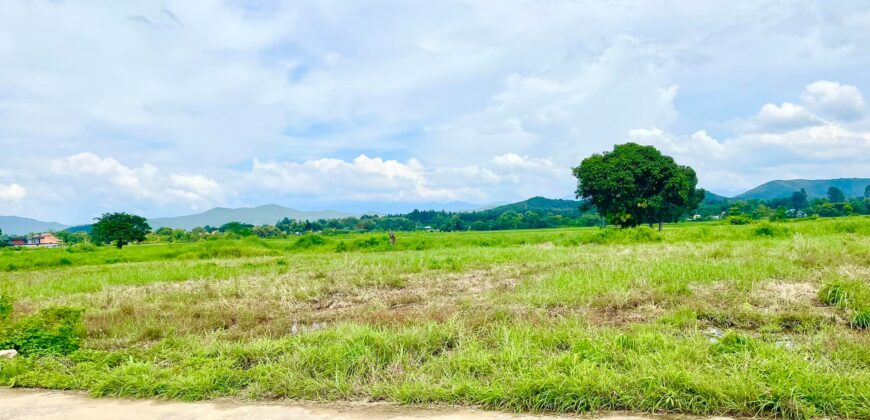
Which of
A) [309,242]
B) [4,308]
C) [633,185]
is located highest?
[633,185]

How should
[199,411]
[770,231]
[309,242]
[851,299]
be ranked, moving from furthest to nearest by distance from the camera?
[309,242]
[770,231]
[851,299]
[199,411]

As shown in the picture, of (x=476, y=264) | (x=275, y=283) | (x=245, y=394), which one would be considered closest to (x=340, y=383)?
(x=245, y=394)

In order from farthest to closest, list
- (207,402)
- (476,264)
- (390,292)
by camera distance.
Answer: (476,264)
(390,292)
(207,402)

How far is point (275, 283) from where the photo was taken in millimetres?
11023

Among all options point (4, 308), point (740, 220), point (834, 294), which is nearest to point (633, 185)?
point (740, 220)

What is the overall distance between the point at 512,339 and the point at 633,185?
1228 inches

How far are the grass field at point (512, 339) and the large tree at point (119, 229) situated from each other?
35993mm

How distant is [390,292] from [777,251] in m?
9.29

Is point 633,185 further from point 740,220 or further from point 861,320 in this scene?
point 861,320

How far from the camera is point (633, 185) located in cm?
3381

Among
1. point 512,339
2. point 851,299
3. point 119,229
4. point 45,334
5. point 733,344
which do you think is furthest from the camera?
point 119,229

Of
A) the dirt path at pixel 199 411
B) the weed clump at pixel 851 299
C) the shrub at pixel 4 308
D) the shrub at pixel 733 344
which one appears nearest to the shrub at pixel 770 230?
the weed clump at pixel 851 299

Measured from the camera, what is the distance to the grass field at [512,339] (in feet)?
13.2

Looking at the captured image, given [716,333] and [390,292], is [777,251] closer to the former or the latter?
[716,333]
